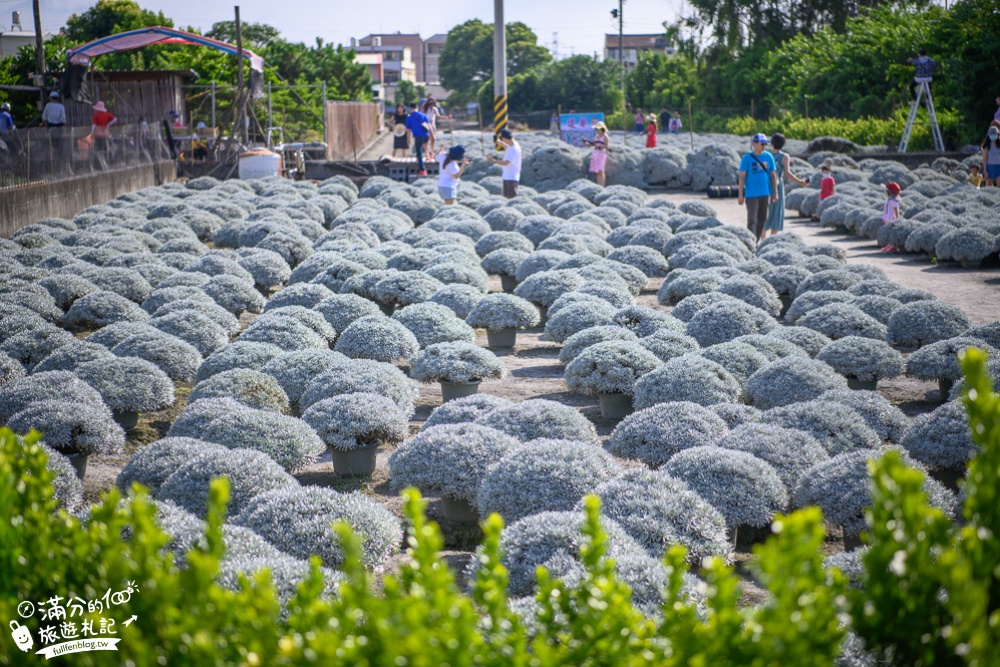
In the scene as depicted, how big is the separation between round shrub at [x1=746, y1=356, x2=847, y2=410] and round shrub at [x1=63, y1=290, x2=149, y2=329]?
746cm

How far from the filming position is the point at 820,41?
53.9m

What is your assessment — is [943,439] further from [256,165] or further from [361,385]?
[256,165]

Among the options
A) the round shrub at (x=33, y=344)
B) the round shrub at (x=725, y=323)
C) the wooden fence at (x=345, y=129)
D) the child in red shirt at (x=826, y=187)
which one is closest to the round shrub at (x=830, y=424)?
the round shrub at (x=725, y=323)

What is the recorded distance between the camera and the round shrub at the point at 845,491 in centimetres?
609

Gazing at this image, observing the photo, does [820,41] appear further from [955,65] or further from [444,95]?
[444,95]

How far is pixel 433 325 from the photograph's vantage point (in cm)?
1139

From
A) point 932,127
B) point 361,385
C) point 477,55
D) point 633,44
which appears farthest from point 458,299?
point 633,44

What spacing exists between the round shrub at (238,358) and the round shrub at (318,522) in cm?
395

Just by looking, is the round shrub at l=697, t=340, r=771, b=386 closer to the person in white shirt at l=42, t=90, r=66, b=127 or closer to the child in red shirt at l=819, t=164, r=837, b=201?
the child in red shirt at l=819, t=164, r=837, b=201

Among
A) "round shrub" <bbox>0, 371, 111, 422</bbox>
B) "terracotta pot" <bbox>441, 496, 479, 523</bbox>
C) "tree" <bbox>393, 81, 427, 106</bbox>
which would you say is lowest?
"terracotta pot" <bbox>441, 496, 479, 523</bbox>

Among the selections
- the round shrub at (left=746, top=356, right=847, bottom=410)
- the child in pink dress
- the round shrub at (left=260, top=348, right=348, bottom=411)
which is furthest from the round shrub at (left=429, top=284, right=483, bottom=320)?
the child in pink dress

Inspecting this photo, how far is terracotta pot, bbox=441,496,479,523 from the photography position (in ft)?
23.3

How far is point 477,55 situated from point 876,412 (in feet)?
397

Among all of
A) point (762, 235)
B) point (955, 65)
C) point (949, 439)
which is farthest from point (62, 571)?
point (955, 65)
